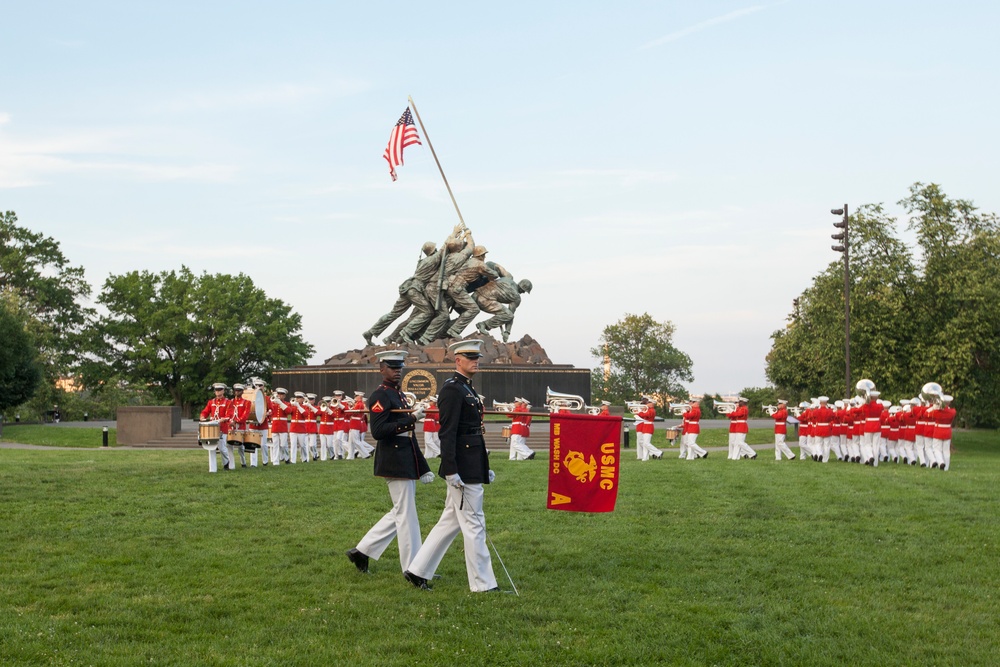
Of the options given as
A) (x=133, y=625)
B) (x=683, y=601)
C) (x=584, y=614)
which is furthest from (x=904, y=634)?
(x=133, y=625)

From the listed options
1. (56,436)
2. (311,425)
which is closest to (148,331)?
(56,436)

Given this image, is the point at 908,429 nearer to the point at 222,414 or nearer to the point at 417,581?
the point at 222,414

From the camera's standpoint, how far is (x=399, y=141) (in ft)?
132

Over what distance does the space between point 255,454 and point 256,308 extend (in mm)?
38331

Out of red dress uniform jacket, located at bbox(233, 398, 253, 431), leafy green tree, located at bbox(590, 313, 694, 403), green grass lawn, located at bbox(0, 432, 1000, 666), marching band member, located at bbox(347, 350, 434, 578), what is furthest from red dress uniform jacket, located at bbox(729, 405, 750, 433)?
leafy green tree, located at bbox(590, 313, 694, 403)

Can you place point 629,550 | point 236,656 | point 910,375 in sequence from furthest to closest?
point 910,375
point 629,550
point 236,656

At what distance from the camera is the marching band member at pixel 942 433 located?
2277 centimetres

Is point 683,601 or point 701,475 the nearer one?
point 683,601

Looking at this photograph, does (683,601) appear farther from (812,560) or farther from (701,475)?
(701,475)

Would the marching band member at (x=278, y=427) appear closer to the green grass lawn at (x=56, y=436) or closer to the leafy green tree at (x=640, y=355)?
the green grass lawn at (x=56, y=436)

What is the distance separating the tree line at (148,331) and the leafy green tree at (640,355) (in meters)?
24.8

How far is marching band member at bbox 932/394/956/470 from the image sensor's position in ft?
74.7

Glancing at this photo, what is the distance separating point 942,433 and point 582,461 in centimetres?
1605

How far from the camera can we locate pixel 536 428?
39.0 m
